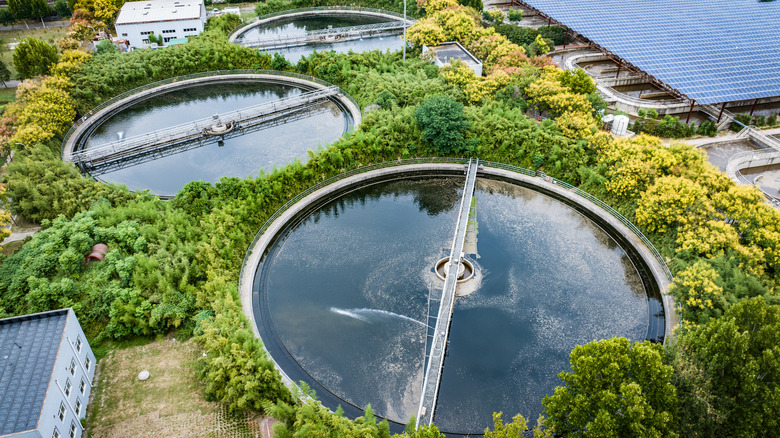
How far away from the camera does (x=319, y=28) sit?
247 feet

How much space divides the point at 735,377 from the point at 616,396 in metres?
5.97

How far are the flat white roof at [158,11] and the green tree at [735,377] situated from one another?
229 feet

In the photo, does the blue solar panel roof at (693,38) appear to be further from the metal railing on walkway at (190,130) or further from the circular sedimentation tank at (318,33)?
the metal railing on walkway at (190,130)

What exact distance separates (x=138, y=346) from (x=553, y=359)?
1008 inches

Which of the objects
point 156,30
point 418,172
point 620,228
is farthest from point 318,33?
point 620,228

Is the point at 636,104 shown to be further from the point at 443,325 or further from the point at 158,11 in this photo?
the point at 158,11

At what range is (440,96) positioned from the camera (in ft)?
147

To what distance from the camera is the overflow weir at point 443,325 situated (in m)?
25.5

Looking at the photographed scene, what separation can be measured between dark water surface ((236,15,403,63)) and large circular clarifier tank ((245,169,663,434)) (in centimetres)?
3292

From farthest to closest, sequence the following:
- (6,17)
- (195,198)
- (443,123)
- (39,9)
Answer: (39,9) < (6,17) < (443,123) < (195,198)

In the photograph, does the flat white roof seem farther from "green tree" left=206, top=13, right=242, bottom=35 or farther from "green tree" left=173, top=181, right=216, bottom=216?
"green tree" left=173, top=181, right=216, bottom=216

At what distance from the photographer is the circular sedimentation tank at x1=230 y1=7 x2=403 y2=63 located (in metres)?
67.6

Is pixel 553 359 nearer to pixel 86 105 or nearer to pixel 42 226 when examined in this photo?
pixel 42 226

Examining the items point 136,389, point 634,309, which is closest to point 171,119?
point 136,389
